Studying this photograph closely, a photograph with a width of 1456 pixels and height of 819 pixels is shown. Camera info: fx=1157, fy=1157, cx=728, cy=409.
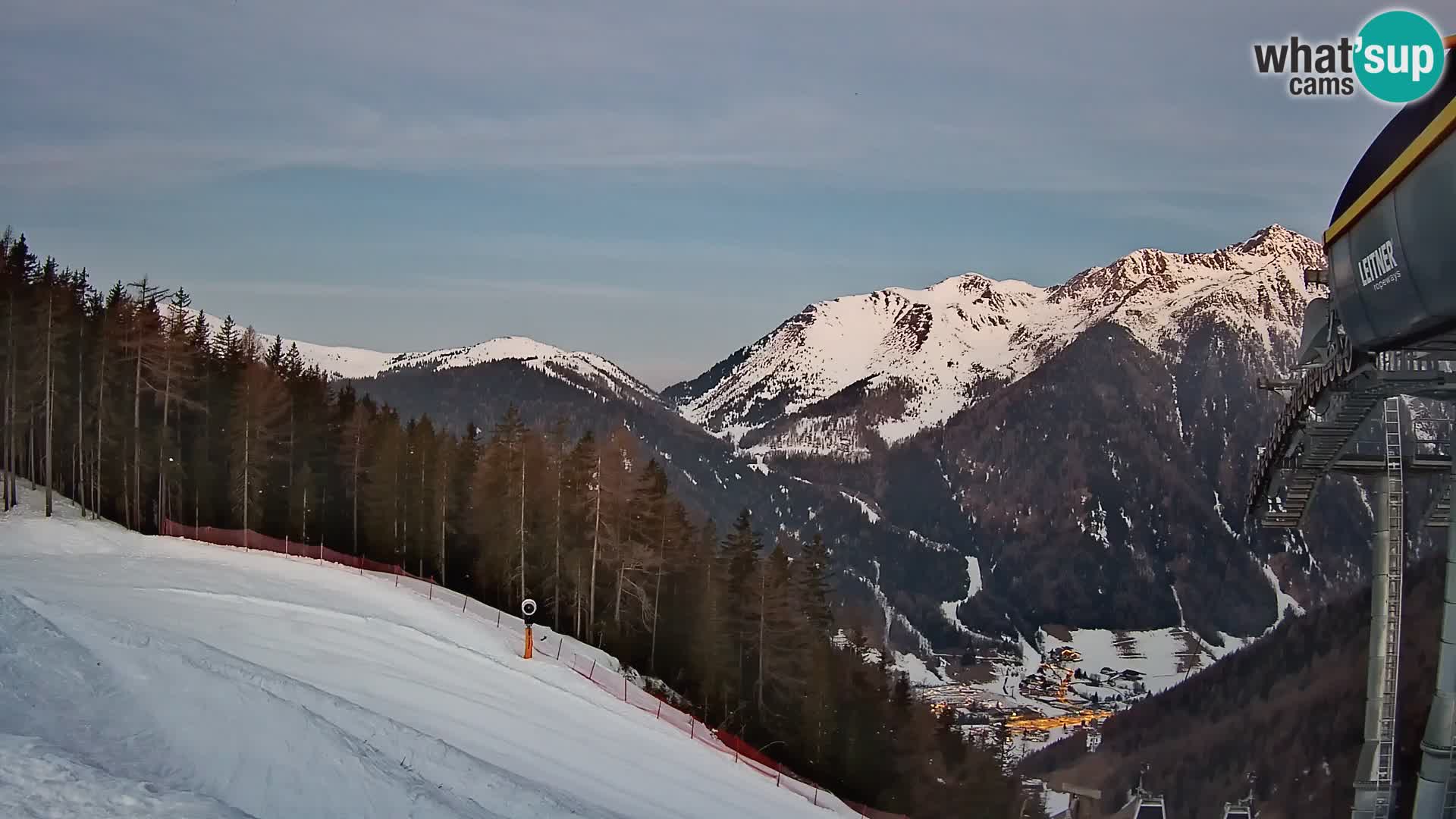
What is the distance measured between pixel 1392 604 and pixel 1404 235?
9.31 m

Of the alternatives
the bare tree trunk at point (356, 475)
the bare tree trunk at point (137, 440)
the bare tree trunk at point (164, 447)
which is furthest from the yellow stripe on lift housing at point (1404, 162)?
the bare tree trunk at point (356, 475)

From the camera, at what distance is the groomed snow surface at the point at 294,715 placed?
1490cm

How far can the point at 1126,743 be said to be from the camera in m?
89.5

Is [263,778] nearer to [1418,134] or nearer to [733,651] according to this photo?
[1418,134]

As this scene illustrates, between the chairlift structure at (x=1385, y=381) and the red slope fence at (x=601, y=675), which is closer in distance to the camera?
the chairlift structure at (x=1385, y=381)

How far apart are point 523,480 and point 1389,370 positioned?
3849 centimetres

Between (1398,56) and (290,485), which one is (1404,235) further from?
(290,485)

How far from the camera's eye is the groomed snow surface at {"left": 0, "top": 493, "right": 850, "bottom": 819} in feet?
48.9

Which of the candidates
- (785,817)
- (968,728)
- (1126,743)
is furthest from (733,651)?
(968,728)

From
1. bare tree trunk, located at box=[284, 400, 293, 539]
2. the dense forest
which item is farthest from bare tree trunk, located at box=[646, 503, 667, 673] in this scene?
bare tree trunk, located at box=[284, 400, 293, 539]

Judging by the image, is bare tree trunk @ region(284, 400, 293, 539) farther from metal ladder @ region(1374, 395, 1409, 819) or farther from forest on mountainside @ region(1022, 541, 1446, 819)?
metal ladder @ region(1374, 395, 1409, 819)

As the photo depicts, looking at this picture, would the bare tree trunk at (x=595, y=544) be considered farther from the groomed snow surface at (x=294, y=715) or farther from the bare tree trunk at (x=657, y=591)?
the groomed snow surface at (x=294, y=715)

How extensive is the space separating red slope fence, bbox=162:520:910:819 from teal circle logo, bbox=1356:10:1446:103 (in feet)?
63.9

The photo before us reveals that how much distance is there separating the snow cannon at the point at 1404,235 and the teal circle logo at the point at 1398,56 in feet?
2.70
